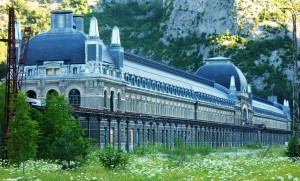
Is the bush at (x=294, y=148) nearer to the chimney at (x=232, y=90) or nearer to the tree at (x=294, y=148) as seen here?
the tree at (x=294, y=148)

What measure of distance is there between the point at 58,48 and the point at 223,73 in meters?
86.9

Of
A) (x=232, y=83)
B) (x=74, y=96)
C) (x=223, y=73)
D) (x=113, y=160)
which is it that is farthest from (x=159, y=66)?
(x=113, y=160)

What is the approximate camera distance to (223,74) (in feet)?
551

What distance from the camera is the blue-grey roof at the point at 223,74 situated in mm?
164750

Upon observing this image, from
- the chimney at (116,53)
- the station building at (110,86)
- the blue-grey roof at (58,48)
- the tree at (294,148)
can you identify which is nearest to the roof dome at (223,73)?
the station building at (110,86)

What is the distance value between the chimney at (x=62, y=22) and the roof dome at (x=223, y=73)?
261 ft

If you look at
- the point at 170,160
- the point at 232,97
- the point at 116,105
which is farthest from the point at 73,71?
the point at 232,97

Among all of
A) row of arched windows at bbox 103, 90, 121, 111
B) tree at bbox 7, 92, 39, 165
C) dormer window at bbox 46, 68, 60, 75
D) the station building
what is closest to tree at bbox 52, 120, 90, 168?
tree at bbox 7, 92, 39, 165

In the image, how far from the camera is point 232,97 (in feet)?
519

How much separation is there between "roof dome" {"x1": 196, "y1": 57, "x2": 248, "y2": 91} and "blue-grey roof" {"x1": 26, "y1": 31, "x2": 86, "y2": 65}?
81.5 metres

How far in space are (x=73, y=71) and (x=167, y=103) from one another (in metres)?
33.6

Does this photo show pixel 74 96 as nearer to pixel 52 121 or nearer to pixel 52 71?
pixel 52 71

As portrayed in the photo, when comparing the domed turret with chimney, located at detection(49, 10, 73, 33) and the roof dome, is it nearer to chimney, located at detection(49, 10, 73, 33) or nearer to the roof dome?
chimney, located at detection(49, 10, 73, 33)

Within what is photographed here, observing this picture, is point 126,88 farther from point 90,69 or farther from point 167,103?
point 167,103
